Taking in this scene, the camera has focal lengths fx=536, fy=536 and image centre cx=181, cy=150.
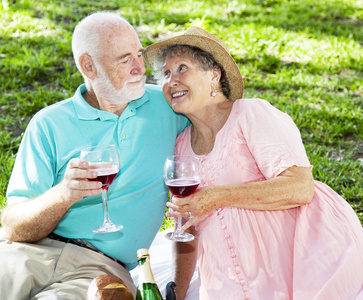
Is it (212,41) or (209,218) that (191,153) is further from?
(212,41)

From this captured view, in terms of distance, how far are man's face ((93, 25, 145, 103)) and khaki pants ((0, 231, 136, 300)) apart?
1.07 meters

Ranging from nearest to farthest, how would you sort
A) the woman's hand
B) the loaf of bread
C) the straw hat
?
the loaf of bread < the woman's hand < the straw hat

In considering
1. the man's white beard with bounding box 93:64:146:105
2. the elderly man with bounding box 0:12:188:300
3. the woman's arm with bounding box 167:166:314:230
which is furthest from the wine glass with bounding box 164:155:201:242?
the man's white beard with bounding box 93:64:146:105

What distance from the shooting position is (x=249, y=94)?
752 cm

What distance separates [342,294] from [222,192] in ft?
2.71

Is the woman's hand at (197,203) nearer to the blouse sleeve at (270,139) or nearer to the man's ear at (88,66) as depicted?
the blouse sleeve at (270,139)

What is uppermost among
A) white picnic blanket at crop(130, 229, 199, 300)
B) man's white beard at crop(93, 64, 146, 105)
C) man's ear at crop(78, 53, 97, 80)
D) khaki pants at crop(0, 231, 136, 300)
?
man's ear at crop(78, 53, 97, 80)

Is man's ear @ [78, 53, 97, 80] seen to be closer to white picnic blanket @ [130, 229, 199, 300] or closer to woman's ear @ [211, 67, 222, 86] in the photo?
woman's ear @ [211, 67, 222, 86]

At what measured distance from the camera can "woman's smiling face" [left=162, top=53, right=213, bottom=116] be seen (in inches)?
132

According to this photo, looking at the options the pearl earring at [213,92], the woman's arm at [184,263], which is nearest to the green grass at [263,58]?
the woman's arm at [184,263]

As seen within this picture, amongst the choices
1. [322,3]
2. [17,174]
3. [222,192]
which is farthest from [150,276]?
[322,3]

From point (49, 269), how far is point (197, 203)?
41.4 inches

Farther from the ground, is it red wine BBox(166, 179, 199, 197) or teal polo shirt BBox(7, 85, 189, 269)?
red wine BBox(166, 179, 199, 197)

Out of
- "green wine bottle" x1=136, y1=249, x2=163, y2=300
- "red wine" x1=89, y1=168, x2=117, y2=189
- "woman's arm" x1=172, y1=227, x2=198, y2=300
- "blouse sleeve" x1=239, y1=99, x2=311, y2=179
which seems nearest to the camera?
"green wine bottle" x1=136, y1=249, x2=163, y2=300
